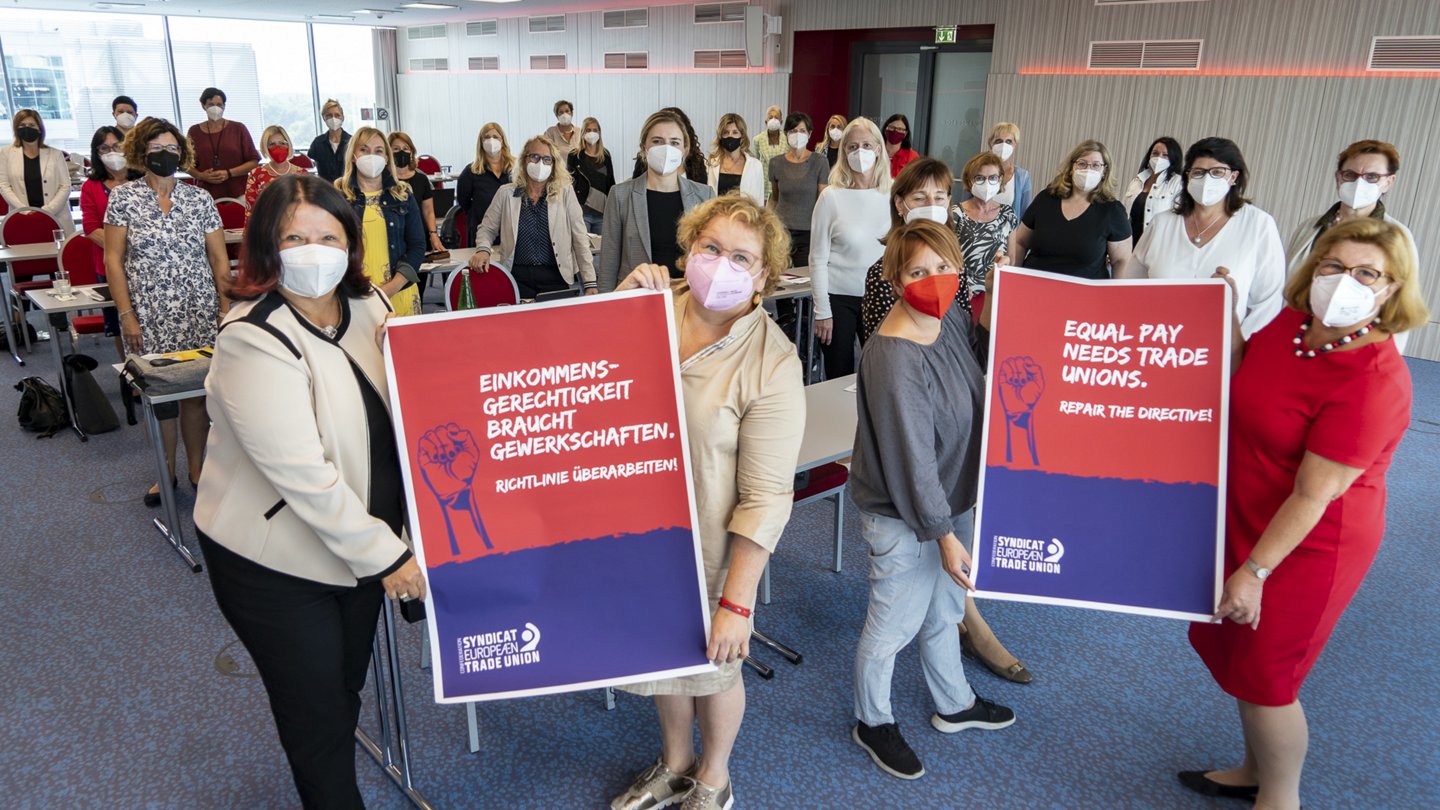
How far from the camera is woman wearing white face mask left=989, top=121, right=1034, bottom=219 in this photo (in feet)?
20.4

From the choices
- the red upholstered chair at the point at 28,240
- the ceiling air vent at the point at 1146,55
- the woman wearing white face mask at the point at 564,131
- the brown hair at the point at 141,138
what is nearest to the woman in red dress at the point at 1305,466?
the brown hair at the point at 141,138

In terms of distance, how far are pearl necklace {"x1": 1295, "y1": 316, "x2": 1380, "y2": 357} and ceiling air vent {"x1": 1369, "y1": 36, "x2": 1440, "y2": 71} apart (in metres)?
6.71

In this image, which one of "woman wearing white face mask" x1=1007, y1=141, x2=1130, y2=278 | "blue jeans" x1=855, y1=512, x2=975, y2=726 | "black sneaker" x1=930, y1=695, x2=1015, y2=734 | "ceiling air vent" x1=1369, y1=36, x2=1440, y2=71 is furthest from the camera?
"ceiling air vent" x1=1369, y1=36, x2=1440, y2=71

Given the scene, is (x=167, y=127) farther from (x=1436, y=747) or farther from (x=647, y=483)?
(x=1436, y=747)

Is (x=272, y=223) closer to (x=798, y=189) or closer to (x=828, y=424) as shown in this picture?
(x=828, y=424)

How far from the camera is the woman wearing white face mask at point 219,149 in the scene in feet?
27.0

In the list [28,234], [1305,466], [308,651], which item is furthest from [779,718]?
[28,234]

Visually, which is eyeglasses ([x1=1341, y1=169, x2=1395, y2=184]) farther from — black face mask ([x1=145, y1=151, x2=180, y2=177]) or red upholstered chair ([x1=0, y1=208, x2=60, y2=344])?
red upholstered chair ([x1=0, y1=208, x2=60, y2=344])

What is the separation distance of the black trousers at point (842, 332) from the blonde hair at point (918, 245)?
195cm

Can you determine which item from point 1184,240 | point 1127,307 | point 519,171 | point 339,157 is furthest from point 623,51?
point 1127,307

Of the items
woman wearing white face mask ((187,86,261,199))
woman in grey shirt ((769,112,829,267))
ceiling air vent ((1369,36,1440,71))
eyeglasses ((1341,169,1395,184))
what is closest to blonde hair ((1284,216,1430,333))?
eyeglasses ((1341,169,1395,184))

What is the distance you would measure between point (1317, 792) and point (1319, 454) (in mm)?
1277

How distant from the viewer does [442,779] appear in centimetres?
253

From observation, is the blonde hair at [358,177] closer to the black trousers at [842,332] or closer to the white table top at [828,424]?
the black trousers at [842,332]
